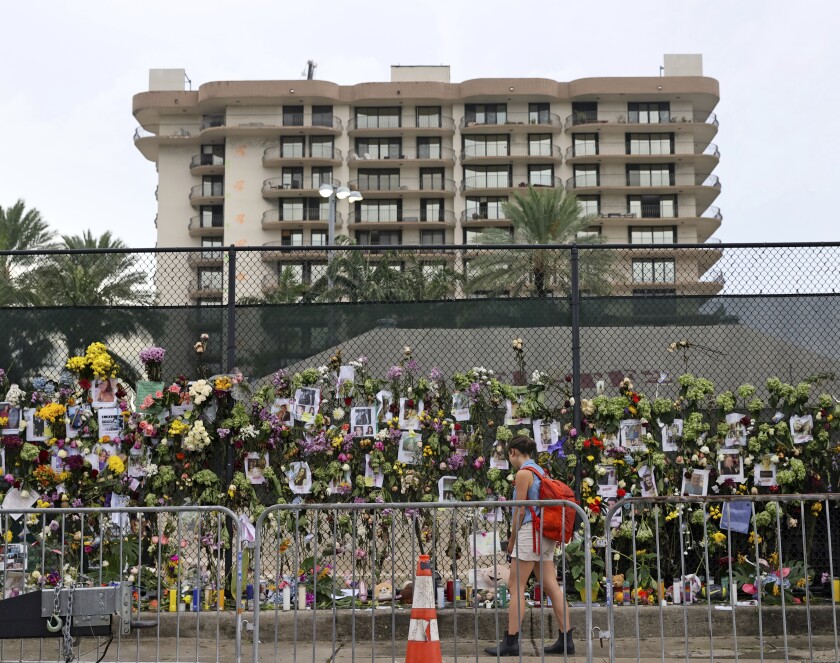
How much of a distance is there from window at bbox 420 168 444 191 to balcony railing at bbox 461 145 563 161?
6.31 feet

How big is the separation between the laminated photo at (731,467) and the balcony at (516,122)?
6317 centimetres

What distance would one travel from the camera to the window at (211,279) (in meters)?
10.8

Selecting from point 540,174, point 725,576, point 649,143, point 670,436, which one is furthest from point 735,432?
point 649,143

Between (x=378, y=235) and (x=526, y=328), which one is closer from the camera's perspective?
(x=526, y=328)

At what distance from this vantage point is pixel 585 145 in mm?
72312

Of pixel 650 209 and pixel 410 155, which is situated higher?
pixel 410 155

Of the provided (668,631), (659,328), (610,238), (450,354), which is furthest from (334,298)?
(610,238)

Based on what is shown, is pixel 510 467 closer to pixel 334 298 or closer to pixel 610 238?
pixel 334 298

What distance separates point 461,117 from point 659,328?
63.3 m

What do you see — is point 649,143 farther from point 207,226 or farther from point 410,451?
point 410,451

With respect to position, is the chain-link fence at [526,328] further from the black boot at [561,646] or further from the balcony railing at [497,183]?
the balcony railing at [497,183]

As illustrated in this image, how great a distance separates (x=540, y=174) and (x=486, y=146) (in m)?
4.14

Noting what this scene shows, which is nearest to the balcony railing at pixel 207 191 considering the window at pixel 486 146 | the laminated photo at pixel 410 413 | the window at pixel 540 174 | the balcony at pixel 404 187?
the balcony at pixel 404 187

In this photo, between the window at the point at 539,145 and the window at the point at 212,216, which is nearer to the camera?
the window at the point at 539,145
